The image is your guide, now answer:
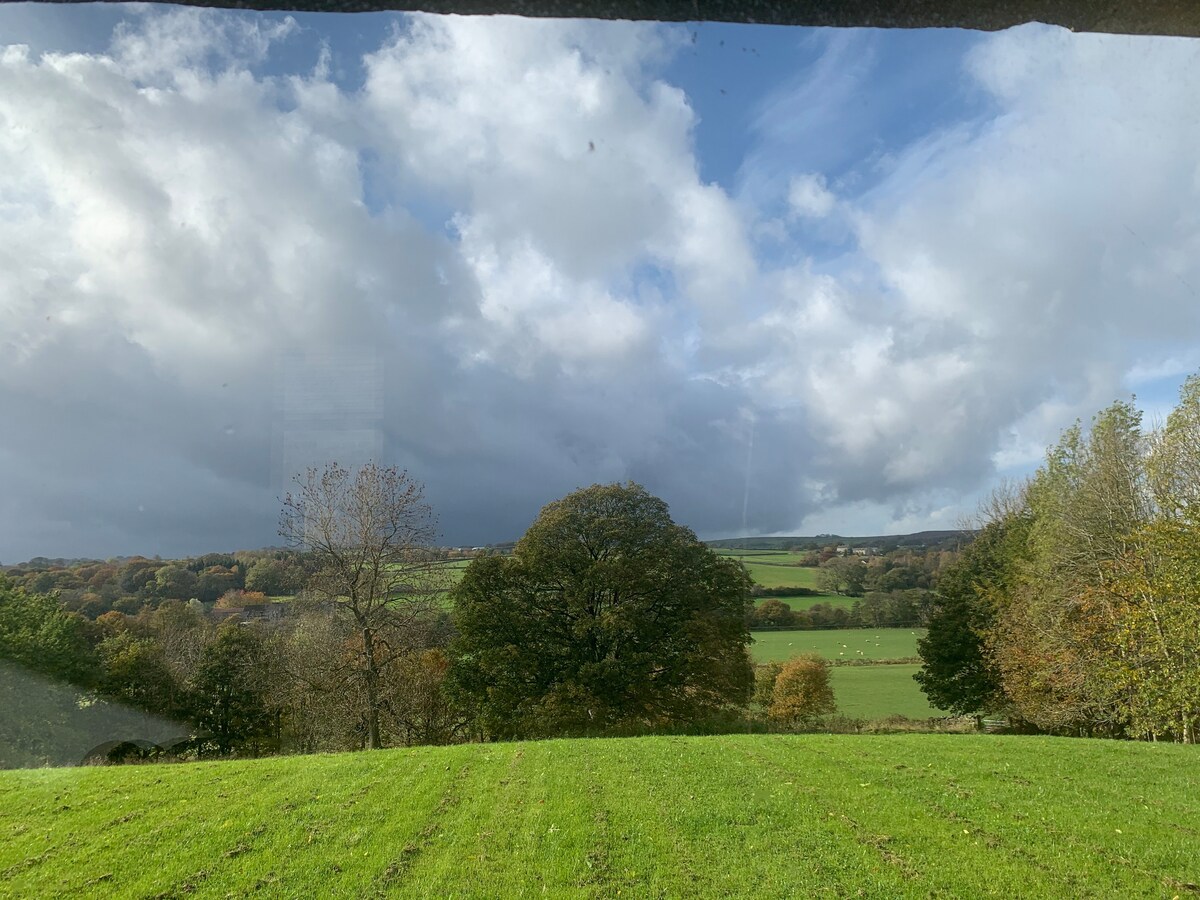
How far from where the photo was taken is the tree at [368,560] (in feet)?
62.7

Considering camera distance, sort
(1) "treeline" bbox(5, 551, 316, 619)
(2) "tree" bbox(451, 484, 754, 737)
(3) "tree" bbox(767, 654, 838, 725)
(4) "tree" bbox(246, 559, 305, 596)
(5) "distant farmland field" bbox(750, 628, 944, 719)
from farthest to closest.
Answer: (3) "tree" bbox(767, 654, 838, 725) < (5) "distant farmland field" bbox(750, 628, 944, 719) < (1) "treeline" bbox(5, 551, 316, 619) < (2) "tree" bbox(451, 484, 754, 737) < (4) "tree" bbox(246, 559, 305, 596)

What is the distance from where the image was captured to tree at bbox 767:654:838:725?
3581 cm

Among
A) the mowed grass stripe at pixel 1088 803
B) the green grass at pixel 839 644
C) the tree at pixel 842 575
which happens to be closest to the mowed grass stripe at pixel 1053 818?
the mowed grass stripe at pixel 1088 803

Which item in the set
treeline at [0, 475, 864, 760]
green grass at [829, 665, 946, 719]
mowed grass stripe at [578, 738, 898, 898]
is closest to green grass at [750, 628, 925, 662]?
green grass at [829, 665, 946, 719]

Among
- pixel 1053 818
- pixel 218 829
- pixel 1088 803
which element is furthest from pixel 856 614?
pixel 218 829

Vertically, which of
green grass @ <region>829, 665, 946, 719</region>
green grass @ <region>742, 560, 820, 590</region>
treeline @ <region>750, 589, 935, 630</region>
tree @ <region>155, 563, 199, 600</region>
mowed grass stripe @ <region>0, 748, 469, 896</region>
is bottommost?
green grass @ <region>829, 665, 946, 719</region>

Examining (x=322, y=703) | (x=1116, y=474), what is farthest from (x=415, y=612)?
(x=1116, y=474)

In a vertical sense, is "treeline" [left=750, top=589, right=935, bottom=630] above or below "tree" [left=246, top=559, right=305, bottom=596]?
below

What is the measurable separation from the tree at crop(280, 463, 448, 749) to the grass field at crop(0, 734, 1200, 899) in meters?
7.64

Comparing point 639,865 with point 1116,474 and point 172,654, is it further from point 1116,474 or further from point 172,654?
point 172,654

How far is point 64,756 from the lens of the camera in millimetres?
23125

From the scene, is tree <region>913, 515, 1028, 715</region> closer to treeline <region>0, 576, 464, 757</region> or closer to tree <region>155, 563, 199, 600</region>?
treeline <region>0, 576, 464, 757</region>

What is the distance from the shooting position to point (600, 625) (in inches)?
→ 898

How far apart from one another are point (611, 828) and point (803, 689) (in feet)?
106
